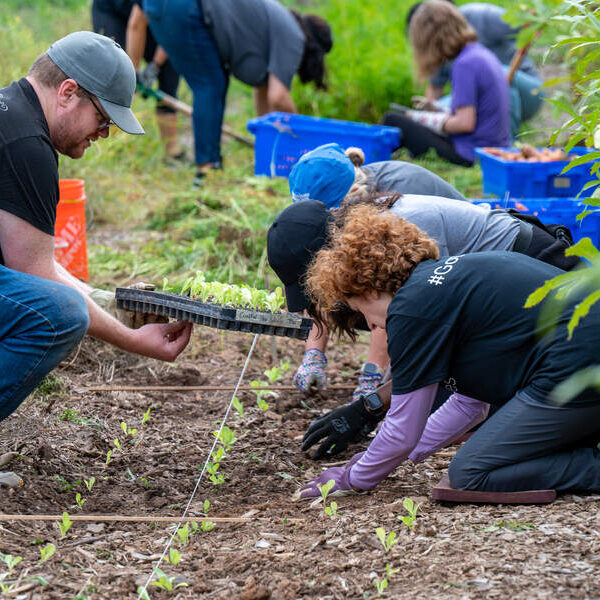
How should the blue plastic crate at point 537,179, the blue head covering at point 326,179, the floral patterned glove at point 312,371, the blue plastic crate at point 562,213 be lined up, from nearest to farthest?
the blue head covering at point 326,179, the floral patterned glove at point 312,371, the blue plastic crate at point 562,213, the blue plastic crate at point 537,179

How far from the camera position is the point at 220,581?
222 centimetres

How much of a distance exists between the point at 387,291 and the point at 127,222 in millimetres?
3932

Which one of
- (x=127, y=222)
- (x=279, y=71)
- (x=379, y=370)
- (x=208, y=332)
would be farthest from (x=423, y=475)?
(x=279, y=71)

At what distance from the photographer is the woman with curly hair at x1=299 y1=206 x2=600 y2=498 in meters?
2.47

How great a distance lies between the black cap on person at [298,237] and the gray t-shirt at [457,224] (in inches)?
10.4

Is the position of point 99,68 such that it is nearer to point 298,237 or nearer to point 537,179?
point 298,237

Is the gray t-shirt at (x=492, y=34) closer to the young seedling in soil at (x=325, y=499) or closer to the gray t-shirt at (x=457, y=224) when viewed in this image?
the gray t-shirt at (x=457, y=224)

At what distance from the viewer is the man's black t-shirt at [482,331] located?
246 cm

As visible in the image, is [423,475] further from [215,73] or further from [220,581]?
[215,73]

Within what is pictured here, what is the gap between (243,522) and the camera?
2609mm

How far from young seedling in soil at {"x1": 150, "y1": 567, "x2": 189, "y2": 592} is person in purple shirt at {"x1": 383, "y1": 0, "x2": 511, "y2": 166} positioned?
481cm

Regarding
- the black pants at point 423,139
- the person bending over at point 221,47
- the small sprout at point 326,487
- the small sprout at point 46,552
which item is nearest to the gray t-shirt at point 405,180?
the small sprout at point 326,487

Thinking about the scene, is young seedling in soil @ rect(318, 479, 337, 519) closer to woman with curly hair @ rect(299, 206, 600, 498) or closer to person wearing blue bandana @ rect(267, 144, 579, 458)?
woman with curly hair @ rect(299, 206, 600, 498)

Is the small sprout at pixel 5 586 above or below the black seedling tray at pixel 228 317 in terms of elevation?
below
